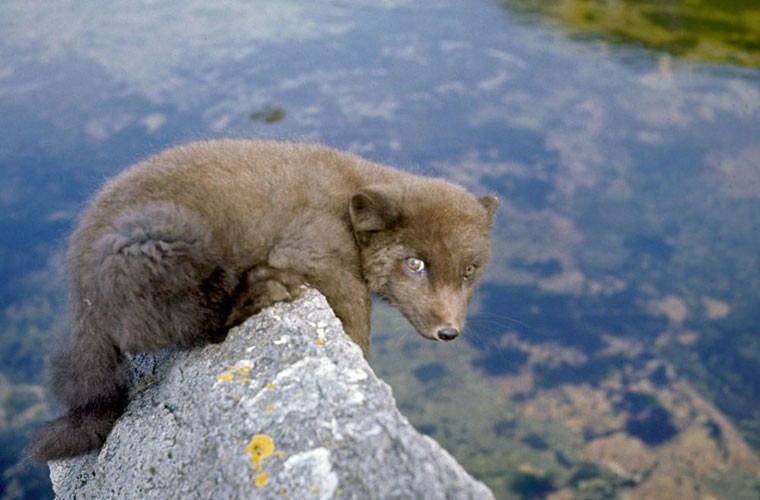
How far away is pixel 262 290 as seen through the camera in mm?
4078

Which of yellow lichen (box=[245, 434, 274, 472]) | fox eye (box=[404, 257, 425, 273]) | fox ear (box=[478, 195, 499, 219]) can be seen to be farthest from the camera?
fox ear (box=[478, 195, 499, 219])

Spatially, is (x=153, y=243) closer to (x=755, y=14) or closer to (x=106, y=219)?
(x=106, y=219)

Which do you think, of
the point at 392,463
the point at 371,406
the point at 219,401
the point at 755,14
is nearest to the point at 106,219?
the point at 219,401

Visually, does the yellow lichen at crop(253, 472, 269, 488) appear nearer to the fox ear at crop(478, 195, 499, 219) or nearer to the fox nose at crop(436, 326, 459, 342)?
the fox nose at crop(436, 326, 459, 342)

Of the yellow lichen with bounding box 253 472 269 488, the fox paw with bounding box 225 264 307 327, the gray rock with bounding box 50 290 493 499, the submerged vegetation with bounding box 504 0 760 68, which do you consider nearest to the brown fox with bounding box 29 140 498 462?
the fox paw with bounding box 225 264 307 327

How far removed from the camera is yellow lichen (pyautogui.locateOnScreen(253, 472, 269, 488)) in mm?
2977

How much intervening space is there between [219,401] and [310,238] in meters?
1.27

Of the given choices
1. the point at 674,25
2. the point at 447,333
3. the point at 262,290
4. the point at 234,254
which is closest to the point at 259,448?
the point at 262,290

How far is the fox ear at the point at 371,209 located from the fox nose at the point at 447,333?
83 cm

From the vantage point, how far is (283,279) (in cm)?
412

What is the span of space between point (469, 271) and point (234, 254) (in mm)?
1797

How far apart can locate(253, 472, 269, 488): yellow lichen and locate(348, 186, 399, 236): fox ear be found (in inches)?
80.1

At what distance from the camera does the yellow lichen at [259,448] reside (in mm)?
3074

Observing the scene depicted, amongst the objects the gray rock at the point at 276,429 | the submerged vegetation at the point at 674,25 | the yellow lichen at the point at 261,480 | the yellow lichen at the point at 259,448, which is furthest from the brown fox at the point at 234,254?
the submerged vegetation at the point at 674,25
